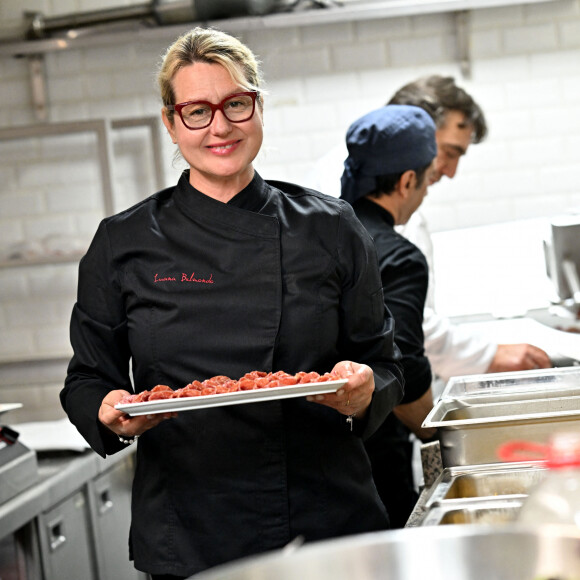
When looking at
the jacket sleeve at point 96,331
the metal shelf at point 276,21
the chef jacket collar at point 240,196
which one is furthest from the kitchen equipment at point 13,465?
the metal shelf at point 276,21

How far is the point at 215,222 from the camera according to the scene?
5.71 feet

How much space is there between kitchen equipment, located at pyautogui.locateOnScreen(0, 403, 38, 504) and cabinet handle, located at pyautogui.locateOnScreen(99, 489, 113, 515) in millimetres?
496

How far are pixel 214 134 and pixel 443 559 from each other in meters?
1.05

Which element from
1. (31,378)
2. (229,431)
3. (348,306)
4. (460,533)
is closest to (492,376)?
(348,306)

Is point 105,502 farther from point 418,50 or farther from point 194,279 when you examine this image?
point 418,50

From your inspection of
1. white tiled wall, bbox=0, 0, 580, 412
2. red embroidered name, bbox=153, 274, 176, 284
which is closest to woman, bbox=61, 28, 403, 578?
red embroidered name, bbox=153, 274, 176, 284

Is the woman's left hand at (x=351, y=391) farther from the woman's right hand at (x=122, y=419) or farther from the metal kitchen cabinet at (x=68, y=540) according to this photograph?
the metal kitchen cabinet at (x=68, y=540)

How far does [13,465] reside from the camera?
264 centimetres

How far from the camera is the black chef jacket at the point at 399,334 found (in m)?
2.32

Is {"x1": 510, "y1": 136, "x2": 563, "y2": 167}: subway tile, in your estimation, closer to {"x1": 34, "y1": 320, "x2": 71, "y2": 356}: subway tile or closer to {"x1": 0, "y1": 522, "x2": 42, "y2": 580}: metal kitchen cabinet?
{"x1": 34, "y1": 320, "x2": 71, "y2": 356}: subway tile

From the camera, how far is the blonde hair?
173 cm

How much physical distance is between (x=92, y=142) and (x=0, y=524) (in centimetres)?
251

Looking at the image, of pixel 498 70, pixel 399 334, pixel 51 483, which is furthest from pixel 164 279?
pixel 498 70

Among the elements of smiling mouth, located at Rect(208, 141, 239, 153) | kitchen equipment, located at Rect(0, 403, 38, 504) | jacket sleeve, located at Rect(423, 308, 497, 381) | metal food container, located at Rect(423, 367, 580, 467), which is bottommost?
kitchen equipment, located at Rect(0, 403, 38, 504)
